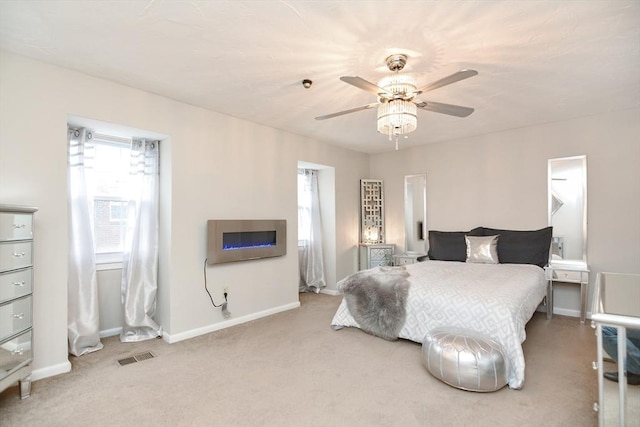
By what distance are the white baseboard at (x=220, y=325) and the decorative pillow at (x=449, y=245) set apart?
226 cm

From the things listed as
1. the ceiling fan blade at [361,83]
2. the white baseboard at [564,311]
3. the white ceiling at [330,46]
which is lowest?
the white baseboard at [564,311]

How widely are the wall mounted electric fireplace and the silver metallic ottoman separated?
2397 millimetres

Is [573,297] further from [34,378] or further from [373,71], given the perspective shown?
[34,378]

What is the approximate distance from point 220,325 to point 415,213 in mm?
3629

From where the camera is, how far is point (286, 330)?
373 centimetres

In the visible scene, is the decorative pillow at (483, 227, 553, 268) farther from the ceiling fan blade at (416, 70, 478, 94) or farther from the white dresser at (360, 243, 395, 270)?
the ceiling fan blade at (416, 70, 478, 94)

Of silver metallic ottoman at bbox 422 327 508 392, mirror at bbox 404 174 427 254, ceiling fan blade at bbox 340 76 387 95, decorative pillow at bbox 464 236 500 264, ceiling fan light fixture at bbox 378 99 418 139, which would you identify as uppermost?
ceiling fan blade at bbox 340 76 387 95

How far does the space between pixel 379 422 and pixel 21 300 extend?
2.60m

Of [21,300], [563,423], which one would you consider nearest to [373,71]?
[563,423]

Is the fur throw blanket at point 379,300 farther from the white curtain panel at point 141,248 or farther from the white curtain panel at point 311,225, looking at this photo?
the white curtain panel at point 141,248

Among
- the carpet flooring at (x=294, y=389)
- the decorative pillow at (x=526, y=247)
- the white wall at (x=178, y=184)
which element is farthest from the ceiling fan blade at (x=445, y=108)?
the decorative pillow at (x=526, y=247)

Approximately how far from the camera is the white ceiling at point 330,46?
2.00 metres

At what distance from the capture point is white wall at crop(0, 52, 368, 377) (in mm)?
2590

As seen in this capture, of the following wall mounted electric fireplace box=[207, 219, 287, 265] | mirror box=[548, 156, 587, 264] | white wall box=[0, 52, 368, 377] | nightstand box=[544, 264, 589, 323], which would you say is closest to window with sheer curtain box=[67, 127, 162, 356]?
white wall box=[0, 52, 368, 377]
